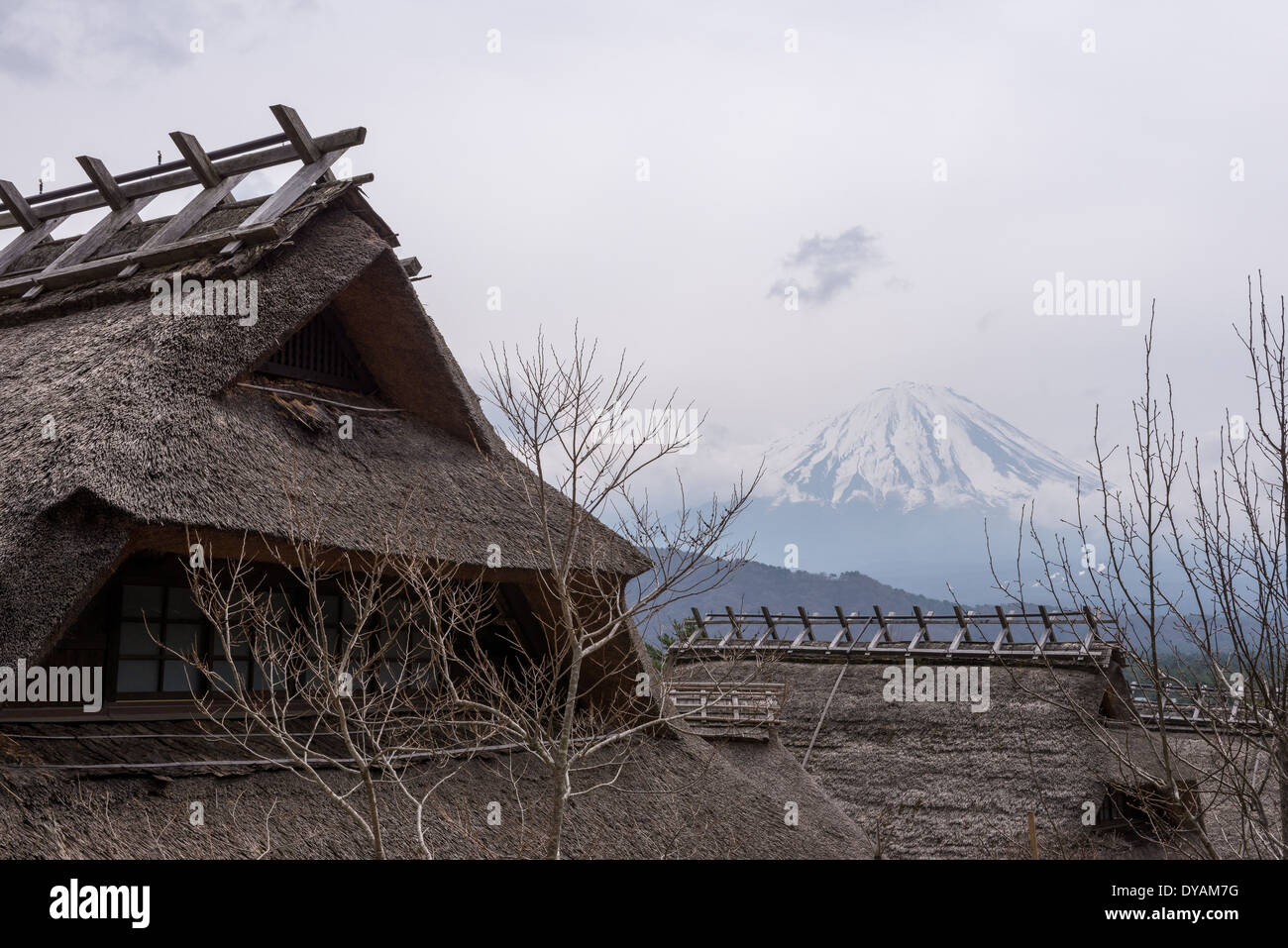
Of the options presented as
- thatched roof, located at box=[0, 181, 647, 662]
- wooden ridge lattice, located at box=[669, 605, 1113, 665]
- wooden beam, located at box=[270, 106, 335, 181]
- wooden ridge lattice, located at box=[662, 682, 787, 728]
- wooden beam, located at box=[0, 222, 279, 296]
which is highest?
wooden beam, located at box=[270, 106, 335, 181]

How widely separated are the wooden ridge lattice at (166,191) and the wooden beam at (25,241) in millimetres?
11

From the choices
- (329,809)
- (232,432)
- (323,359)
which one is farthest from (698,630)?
(232,432)

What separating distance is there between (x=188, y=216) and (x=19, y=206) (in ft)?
10.9

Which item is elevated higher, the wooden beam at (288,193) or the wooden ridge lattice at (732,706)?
the wooden beam at (288,193)

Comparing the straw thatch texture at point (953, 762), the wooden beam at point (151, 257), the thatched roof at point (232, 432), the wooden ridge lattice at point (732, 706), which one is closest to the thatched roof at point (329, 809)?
the thatched roof at point (232, 432)

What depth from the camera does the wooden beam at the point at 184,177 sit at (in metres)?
10.6

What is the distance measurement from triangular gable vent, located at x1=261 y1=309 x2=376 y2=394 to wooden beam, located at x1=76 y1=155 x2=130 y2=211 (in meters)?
3.29

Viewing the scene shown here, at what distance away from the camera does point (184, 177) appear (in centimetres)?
1160

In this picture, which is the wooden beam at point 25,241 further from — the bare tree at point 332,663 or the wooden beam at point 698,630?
the wooden beam at point 698,630

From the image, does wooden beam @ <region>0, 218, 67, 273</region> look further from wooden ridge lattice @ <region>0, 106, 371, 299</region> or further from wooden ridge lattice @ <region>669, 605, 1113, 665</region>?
wooden ridge lattice @ <region>669, 605, 1113, 665</region>

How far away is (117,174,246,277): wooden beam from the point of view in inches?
392

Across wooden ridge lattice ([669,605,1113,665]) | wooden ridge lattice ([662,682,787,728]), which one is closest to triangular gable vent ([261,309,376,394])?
wooden ridge lattice ([662,682,787,728])

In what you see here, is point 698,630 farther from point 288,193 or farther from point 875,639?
point 288,193

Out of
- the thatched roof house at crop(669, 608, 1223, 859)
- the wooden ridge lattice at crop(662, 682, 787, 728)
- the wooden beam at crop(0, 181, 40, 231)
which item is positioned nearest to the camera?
the wooden beam at crop(0, 181, 40, 231)
